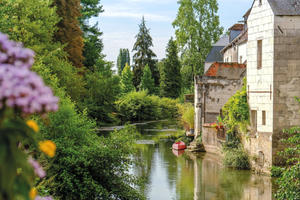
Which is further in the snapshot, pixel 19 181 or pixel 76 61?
pixel 76 61

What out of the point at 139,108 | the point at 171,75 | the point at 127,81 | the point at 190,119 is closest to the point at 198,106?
the point at 190,119

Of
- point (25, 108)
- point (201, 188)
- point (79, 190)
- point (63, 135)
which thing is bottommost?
point (201, 188)

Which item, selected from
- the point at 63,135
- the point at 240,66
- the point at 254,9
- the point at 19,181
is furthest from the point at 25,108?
the point at 240,66

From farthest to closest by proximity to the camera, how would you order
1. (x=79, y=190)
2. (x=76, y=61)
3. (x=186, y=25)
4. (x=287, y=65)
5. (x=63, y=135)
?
(x=186, y=25) < (x=76, y=61) < (x=287, y=65) < (x=63, y=135) < (x=79, y=190)

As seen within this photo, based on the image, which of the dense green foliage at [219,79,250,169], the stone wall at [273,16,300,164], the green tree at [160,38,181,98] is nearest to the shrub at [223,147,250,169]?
the dense green foliage at [219,79,250,169]

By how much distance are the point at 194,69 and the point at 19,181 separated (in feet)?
158

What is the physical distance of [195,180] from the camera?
734 inches

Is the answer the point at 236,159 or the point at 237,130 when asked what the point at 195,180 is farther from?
the point at 237,130

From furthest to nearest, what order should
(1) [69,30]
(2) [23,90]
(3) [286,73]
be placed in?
(1) [69,30], (3) [286,73], (2) [23,90]

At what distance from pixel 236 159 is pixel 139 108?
103 feet

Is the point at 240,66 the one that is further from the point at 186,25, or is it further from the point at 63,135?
the point at 186,25

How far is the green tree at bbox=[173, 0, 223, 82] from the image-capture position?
1938 inches

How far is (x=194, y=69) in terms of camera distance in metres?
49.7

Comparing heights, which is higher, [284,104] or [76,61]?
[76,61]
